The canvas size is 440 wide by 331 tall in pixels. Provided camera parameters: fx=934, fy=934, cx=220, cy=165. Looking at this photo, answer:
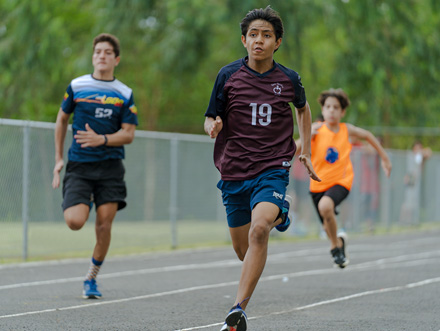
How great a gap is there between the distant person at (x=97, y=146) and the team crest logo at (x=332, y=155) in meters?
2.87

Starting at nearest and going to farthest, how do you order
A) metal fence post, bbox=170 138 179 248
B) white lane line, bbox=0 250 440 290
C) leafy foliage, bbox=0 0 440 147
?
white lane line, bbox=0 250 440 290 < metal fence post, bbox=170 138 179 248 < leafy foliage, bbox=0 0 440 147

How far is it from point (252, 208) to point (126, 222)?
9.19m

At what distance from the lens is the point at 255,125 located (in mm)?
6621

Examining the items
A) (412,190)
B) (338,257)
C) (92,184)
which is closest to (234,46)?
(412,190)

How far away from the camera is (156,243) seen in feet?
53.9

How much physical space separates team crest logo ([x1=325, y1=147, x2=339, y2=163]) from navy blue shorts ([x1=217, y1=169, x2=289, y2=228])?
13.4 feet

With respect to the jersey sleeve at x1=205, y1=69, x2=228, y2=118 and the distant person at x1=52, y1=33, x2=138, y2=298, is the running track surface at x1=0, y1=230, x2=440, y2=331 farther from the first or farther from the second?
the jersey sleeve at x1=205, y1=69, x2=228, y2=118

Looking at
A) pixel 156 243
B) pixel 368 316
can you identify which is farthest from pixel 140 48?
pixel 368 316

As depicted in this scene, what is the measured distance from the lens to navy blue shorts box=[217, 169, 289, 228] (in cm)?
643

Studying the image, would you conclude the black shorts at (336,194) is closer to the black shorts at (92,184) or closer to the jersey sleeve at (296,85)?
the black shorts at (92,184)

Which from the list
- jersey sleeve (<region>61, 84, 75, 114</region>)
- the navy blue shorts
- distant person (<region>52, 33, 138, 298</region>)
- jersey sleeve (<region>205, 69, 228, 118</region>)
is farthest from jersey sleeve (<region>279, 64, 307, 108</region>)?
jersey sleeve (<region>61, 84, 75, 114</region>)

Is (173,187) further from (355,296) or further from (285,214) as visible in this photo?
(285,214)

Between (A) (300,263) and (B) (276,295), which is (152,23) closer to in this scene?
(A) (300,263)

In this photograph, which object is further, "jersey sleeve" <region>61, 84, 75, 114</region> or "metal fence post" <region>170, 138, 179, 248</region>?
"metal fence post" <region>170, 138, 179, 248</region>
